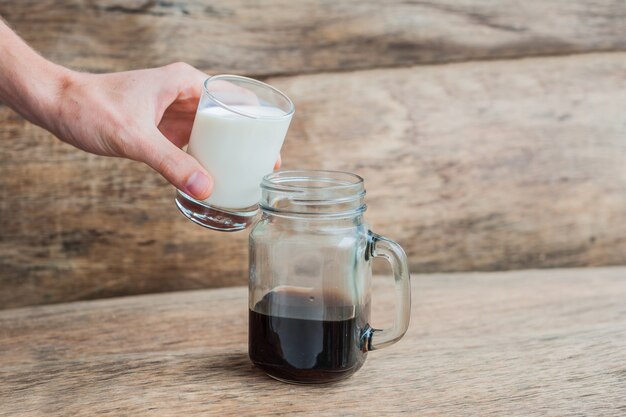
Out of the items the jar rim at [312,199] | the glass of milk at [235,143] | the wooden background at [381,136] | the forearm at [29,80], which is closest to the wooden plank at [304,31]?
the wooden background at [381,136]

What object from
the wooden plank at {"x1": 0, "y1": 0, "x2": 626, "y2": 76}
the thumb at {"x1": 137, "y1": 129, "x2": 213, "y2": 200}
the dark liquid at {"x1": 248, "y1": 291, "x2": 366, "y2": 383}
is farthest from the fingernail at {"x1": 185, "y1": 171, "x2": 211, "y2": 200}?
the wooden plank at {"x1": 0, "y1": 0, "x2": 626, "y2": 76}

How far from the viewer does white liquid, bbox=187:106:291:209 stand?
3.37 feet

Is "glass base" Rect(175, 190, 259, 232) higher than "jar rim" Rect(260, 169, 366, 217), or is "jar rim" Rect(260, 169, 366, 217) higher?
"jar rim" Rect(260, 169, 366, 217)

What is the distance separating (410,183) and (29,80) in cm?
92

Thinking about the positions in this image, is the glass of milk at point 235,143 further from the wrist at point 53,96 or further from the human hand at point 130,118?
the wrist at point 53,96

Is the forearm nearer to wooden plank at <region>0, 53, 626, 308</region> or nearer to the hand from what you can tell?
the hand

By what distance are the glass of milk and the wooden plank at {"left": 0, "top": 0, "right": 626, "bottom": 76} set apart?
2.02ft

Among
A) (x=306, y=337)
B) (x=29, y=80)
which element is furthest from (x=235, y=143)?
(x=29, y=80)

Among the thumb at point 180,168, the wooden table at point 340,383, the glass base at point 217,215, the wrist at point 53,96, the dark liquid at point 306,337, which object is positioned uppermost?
the wrist at point 53,96

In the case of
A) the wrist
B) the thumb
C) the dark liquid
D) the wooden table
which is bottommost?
the wooden table

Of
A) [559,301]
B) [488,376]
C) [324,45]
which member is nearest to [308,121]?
[324,45]

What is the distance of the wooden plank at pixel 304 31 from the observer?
164 centimetres

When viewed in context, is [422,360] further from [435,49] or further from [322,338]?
[435,49]

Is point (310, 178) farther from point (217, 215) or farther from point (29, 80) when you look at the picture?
point (29, 80)
